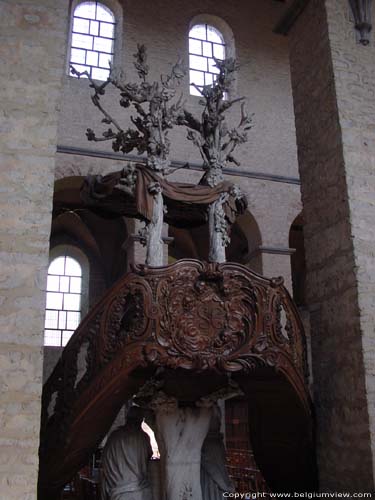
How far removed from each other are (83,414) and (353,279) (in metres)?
3.15

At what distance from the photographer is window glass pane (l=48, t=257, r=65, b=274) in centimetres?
1570

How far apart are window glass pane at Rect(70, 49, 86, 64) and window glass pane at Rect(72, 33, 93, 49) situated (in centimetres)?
12

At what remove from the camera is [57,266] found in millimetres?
15812

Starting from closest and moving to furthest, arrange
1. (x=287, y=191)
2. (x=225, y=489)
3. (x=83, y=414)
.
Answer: (x=83, y=414)
(x=225, y=489)
(x=287, y=191)

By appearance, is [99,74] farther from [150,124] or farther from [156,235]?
[156,235]

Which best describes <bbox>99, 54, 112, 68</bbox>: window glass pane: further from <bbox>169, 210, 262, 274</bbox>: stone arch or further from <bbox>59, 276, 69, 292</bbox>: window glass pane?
<bbox>59, 276, 69, 292</bbox>: window glass pane

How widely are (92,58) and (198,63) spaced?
238 centimetres

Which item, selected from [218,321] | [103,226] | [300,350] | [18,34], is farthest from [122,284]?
[103,226]

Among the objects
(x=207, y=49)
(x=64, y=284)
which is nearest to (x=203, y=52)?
(x=207, y=49)

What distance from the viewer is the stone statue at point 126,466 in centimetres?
672

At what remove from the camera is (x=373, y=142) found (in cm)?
745

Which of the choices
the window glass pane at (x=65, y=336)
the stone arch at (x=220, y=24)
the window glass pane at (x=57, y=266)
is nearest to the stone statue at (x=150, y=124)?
the stone arch at (x=220, y=24)

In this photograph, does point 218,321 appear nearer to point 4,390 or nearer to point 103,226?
point 4,390

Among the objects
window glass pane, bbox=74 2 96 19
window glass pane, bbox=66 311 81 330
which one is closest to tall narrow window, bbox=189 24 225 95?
window glass pane, bbox=74 2 96 19
